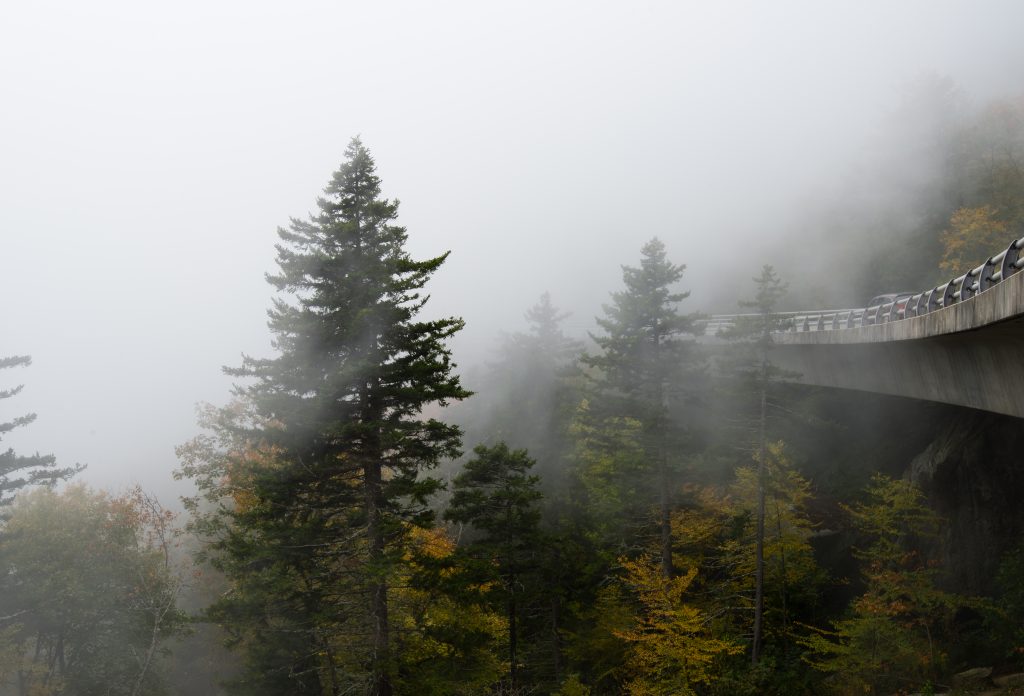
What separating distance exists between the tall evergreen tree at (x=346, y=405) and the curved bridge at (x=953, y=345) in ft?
37.2

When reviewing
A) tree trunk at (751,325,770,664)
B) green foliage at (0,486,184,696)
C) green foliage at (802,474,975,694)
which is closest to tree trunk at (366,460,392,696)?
green foliage at (0,486,184,696)

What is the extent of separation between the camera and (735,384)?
23250 mm

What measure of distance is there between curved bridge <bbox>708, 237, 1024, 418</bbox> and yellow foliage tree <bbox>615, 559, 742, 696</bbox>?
1042cm

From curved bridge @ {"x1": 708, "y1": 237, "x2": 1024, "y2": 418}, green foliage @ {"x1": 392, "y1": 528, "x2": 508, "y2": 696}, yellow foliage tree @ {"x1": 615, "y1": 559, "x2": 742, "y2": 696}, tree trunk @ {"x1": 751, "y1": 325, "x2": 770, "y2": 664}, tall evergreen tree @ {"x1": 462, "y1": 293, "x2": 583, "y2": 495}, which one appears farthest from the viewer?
tall evergreen tree @ {"x1": 462, "y1": 293, "x2": 583, "y2": 495}

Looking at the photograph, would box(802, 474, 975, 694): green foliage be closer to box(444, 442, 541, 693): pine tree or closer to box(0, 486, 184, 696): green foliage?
box(444, 442, 541, 693): pine tree

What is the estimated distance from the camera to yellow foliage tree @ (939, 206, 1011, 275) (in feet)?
123

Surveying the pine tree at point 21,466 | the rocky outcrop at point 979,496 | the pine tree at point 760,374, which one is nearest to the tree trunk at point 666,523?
the pine tree at point 760,374

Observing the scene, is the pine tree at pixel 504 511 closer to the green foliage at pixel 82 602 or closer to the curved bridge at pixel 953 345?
the green foliage at pixel 82 602

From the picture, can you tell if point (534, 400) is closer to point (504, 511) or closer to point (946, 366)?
point (504, 511)

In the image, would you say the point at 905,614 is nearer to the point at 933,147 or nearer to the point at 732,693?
the point at 732,693

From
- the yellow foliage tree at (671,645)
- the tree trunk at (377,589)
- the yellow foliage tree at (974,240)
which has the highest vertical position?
the yellow foliage tree at (974,240)

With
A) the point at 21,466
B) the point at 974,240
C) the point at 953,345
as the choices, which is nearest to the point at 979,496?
the point at 953,345

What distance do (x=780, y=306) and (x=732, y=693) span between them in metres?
40.8

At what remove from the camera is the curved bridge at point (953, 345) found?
11.0 m
